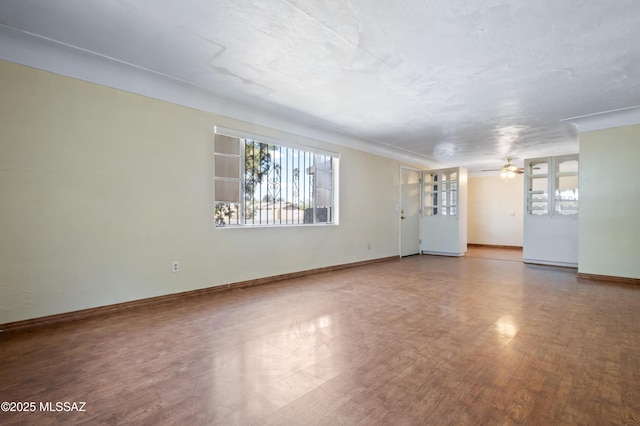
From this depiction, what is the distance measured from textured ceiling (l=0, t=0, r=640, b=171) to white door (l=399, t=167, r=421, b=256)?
331 cm

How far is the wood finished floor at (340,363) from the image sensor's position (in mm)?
1606

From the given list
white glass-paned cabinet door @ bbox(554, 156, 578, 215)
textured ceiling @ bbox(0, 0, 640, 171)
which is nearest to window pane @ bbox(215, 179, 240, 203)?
textured ceiling @ bbox(0, 0, 640, 171)

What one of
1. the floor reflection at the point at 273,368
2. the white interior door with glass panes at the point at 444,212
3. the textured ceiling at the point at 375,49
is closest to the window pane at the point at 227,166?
the textured ceiling at the point at 375,49

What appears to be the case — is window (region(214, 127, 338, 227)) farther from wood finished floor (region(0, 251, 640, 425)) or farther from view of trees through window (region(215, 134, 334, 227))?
wood finished floor (region(0, 251, 640, 425))

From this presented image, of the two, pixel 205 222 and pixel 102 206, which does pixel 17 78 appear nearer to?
pixel 102 206

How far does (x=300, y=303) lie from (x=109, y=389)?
6.73 ft

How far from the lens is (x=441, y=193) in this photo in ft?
26.6

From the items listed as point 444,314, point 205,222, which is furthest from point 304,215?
point 444,314

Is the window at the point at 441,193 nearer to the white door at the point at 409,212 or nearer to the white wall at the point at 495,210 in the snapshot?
the white door at the point at 409,212

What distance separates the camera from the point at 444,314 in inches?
125

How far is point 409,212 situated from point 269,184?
Answer: 4394 mm

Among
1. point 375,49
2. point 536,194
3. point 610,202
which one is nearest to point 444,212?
point 536,194

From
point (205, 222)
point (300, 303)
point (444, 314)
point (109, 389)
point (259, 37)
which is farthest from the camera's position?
point (205, 222)

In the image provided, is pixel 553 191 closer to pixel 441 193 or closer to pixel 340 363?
pixel 441 193
